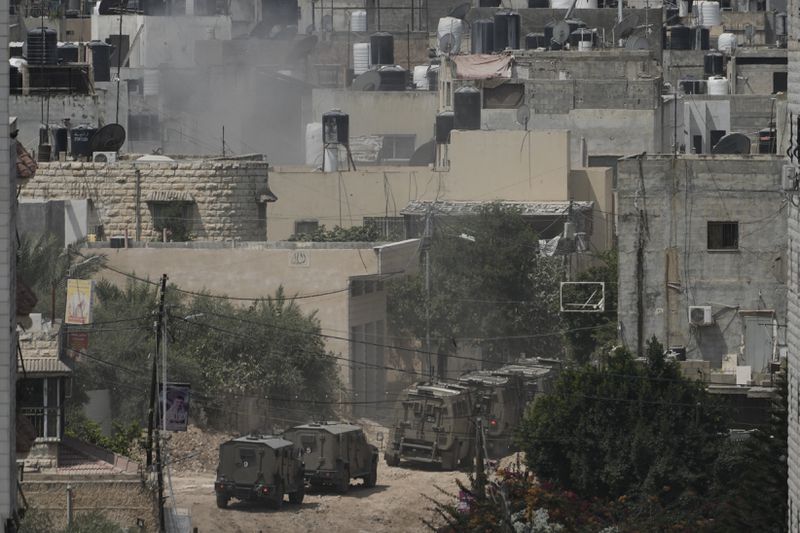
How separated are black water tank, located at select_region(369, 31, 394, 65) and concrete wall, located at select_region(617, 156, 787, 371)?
47.8 meters

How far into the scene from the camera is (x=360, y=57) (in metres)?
109

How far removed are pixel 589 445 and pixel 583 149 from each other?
3363cm

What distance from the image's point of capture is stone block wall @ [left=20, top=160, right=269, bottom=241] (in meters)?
65.6

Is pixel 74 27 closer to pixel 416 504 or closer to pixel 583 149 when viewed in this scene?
pixel 583 149

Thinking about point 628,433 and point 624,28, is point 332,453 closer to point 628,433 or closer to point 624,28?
point 628,433

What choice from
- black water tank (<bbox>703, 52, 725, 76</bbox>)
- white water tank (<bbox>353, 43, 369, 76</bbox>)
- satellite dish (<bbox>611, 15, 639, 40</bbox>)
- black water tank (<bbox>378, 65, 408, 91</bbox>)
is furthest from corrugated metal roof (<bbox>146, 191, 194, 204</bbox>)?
white water tank (<bbox>353, 43, 369, 76</bbox>)

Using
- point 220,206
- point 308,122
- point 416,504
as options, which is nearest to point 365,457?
point 416,504

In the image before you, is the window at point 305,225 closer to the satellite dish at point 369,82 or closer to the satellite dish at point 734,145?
the satellite dish at point 734,145

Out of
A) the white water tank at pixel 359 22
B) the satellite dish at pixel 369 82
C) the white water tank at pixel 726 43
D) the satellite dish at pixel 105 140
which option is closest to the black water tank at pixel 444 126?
the satellite dish at pixel 369 82

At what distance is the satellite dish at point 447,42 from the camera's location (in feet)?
338

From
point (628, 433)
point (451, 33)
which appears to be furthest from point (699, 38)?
point (628, 433)

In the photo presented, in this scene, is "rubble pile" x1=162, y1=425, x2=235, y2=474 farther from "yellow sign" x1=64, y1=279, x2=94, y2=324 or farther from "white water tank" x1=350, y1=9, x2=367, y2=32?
"white water tank" x1=350, y1=9, x2=367, y2=32

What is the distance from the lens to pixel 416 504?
174ft

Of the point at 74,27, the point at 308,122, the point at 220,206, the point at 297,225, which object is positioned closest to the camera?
the point at 220,206
